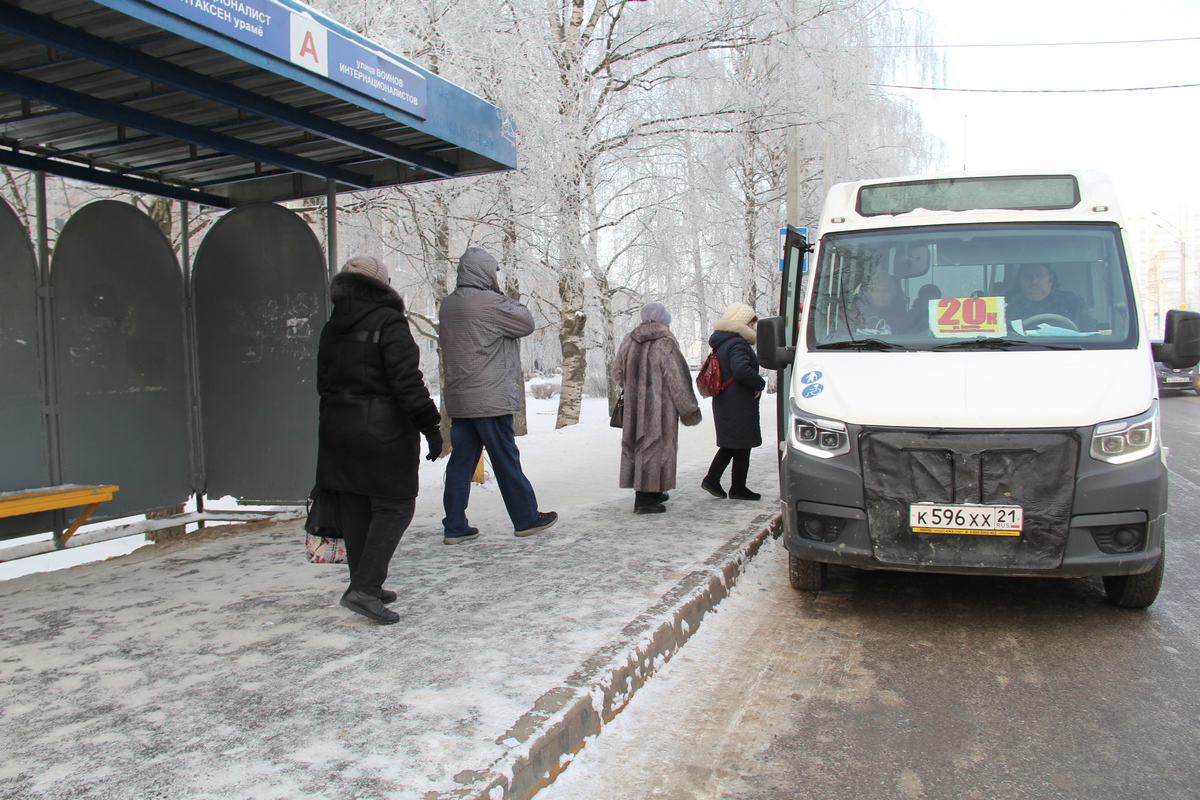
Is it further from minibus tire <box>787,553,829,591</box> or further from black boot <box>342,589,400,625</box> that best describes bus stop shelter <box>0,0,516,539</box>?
minibus tire <box>787,553,829,591</box>

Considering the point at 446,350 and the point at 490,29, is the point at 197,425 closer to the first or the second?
the point at 446,350

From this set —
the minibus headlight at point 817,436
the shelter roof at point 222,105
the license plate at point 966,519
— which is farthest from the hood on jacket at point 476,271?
the license plate at point 966,519

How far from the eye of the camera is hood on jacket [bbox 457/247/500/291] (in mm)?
5953

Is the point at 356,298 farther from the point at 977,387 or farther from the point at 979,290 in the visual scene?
the point at 979,290

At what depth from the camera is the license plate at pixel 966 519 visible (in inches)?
162

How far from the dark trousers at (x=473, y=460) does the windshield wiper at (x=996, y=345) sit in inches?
112

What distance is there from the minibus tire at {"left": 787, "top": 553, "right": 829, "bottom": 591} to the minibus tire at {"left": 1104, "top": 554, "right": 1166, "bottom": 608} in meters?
1.48

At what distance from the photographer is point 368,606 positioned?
408 cm

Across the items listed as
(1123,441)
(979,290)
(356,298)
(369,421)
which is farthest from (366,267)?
(1123,441)

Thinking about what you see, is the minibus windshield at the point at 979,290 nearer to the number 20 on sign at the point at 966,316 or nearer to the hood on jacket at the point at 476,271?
the number 20 on sign at the point at 966,316

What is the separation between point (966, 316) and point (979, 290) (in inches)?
9.4

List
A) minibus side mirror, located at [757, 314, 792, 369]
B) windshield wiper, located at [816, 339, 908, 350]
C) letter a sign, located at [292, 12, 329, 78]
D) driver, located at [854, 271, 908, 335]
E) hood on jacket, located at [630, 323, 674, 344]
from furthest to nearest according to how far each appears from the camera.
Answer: hood on jacket, located at [630, 323, 674, 344] < minibus side mirror, located at [757, 314, 792, 369] < driver, located at [854, 271, 908, 335] < windshield wiper, located at [816, 339, 908, 350] < letter a sign, located at [292, 12, 329, 78]

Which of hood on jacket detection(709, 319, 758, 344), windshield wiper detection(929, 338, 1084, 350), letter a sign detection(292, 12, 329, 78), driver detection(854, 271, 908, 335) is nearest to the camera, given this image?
windshield wiper detection(929, 338, 1084, 350)

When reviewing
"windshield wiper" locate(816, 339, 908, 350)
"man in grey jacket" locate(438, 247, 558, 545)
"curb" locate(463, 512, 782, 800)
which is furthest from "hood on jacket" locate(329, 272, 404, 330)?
"windshield wiper" locate(816, 339, 908, 350)
